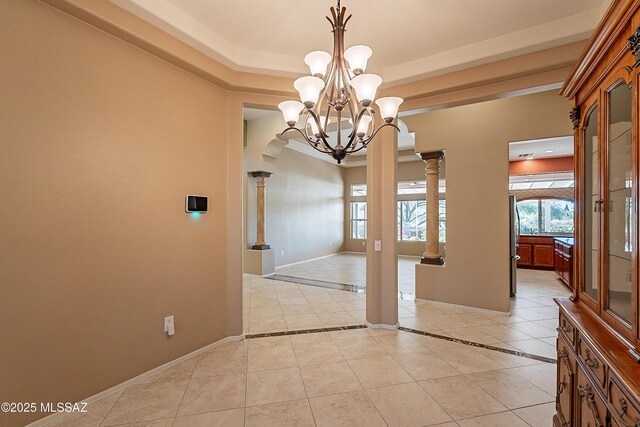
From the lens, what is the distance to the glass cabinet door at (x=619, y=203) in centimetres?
121

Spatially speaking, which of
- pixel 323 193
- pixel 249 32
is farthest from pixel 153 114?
pixel 323 193

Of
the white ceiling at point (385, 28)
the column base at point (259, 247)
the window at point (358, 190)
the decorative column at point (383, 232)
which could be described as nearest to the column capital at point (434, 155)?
the decorative column at point (383, 232)

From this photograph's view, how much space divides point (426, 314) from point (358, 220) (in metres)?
7.14

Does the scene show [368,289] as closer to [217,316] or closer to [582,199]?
[217,316]

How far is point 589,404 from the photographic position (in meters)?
1.29

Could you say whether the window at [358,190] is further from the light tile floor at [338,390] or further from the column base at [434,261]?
the light tile floor at [338,390]

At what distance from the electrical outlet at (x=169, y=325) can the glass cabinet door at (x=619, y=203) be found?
10.1 feet

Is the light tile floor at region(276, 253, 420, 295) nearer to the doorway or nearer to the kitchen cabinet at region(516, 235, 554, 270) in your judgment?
the doorway

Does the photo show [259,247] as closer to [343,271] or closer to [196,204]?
[343,271]

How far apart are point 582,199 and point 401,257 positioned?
845 cm

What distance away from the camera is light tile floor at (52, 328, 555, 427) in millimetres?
1997

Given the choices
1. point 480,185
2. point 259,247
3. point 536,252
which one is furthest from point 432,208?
point 536,252

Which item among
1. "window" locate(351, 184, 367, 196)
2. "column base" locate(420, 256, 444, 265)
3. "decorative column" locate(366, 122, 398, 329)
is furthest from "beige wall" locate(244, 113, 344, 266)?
"column base" locate(420, 256, 444, 265)

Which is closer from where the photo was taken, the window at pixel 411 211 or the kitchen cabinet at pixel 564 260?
the kitchen cabinet at pixel 564 260
